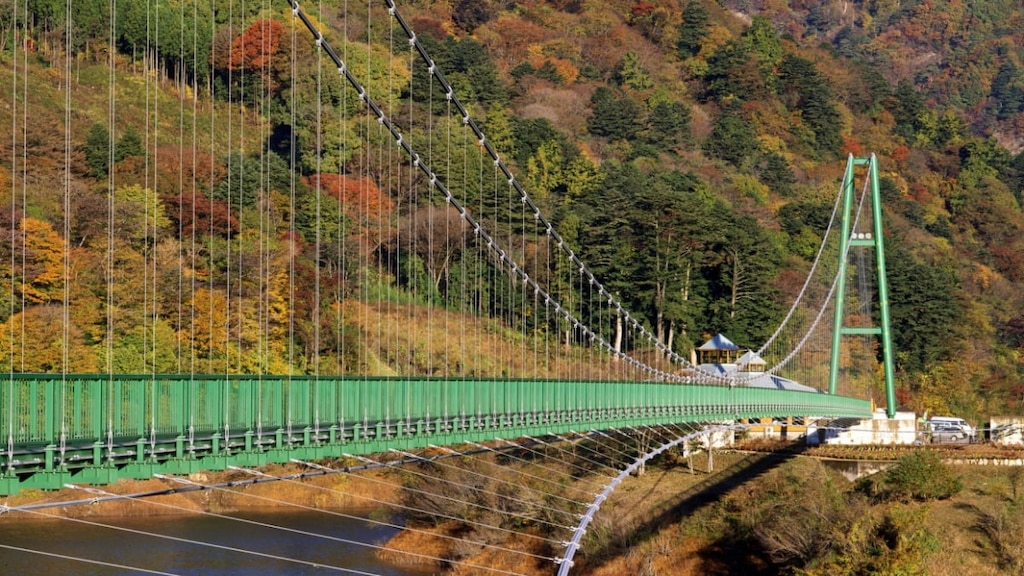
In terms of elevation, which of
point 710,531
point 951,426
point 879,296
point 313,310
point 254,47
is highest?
point 254,47

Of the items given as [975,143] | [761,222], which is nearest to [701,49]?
[975,143]

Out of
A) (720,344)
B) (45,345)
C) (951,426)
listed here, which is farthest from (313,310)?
(951,426)

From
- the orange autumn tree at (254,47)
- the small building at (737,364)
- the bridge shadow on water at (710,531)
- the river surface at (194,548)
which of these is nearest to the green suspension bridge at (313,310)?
the small building at (737,364)

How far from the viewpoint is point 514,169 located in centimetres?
9788

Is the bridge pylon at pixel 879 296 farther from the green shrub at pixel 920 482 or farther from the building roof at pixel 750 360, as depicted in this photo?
the green shrub at pixel 920 482

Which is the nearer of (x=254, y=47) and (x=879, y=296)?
(x=879, y=296)

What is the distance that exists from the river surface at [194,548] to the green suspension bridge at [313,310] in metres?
5.53

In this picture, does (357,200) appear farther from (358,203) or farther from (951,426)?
(951,426)

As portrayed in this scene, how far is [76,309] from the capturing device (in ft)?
160

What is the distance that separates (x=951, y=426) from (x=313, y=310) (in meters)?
31.1

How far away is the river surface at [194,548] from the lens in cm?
4356

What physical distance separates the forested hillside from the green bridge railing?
2236 mm

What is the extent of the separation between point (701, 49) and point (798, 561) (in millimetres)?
106327

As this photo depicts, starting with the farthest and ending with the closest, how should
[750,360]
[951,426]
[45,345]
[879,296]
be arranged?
[951,426]
[750,360]
[879,296]
[45,345]
